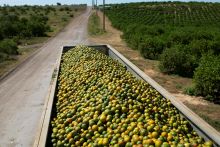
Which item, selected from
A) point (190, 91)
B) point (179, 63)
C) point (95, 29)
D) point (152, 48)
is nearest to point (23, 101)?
point (190, 91)

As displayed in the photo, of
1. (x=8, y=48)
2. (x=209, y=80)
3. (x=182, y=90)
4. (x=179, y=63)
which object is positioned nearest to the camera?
(x=209, y=80)

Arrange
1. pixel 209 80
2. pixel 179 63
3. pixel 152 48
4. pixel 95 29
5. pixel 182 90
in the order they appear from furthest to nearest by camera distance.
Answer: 1. pixel 95 29
2. pixel 152 48
3. pixel 179 63
4. pixel 182 90
5. pixel 209 80

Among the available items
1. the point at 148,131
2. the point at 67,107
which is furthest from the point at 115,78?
the point at 148,131

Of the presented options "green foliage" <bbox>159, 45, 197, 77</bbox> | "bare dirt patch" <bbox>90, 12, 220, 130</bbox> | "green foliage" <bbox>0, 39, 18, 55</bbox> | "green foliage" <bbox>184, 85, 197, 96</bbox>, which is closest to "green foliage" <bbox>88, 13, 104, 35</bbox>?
"green foliage" <bbox>0, 39, 18, 55</bbox>

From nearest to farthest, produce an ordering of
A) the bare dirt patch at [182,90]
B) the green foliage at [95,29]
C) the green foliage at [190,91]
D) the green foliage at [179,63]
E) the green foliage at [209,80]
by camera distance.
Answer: the bare dirt patch at [182,90], the green foliage at [209,80], the green foliage at [190,91], the green foliage at [179,63], the green foliage at [95,29]

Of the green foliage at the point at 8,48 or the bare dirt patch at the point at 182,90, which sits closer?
the bare dirt patch at the point at 182,90

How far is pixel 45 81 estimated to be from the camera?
52.1 feet

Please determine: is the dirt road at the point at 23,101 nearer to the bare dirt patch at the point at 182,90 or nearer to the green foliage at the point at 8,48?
the green foliage at the point at 8,48

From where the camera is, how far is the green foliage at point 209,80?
12.0 m

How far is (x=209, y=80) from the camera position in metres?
12.1

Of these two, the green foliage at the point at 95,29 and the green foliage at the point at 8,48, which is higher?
the green foliage at the point at 8,48

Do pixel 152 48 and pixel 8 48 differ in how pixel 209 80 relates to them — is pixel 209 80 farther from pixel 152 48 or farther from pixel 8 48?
pixel 8 48

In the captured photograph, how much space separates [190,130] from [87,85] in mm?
2947

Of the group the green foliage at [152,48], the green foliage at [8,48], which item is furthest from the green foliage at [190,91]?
the green foliage at [8,48]
